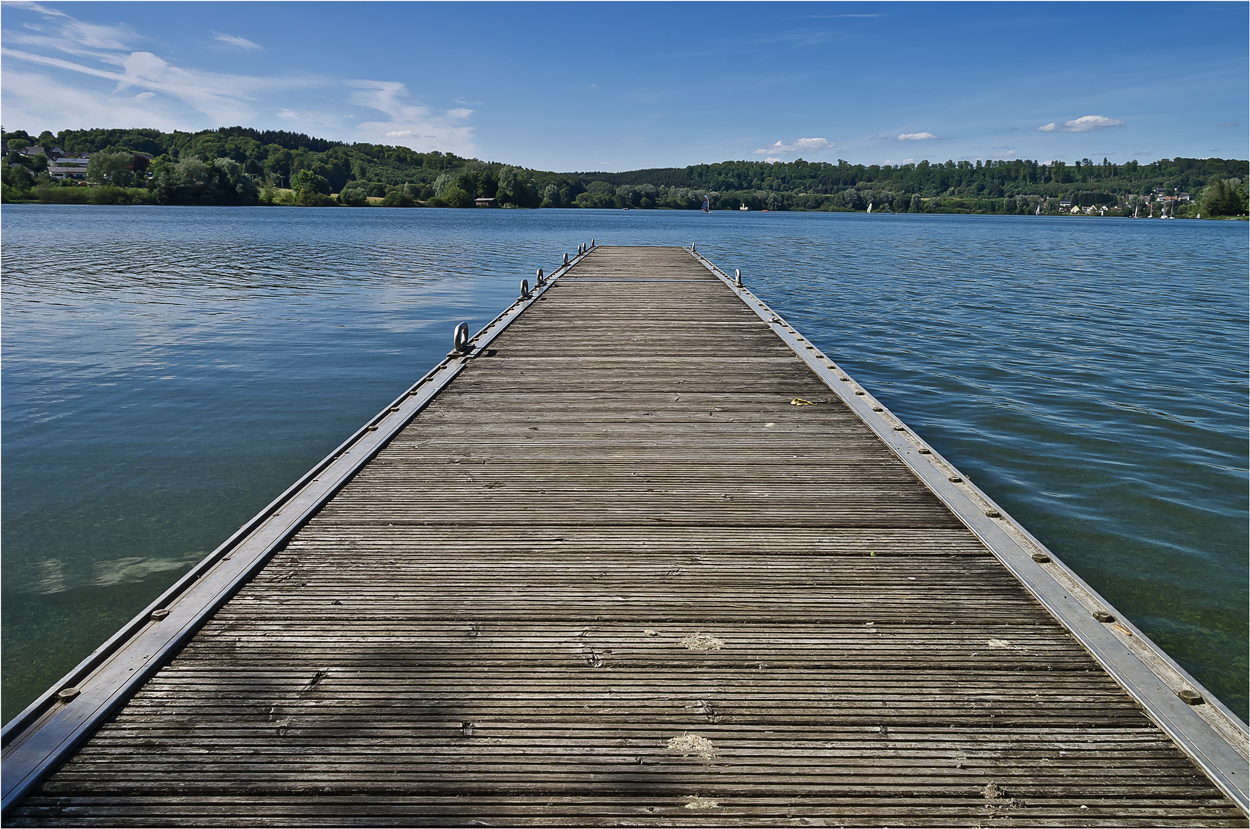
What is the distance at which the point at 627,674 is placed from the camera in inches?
107

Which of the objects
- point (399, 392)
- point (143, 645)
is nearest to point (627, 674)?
point (143, 645)

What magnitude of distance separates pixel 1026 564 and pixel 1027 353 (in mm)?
10229

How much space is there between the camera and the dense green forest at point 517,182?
92.8 m

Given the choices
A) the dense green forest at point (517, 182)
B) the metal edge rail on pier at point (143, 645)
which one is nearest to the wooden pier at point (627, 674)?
the metal edge rail on pier at point (143, 645)

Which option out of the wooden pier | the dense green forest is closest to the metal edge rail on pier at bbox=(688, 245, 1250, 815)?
the wooden pier

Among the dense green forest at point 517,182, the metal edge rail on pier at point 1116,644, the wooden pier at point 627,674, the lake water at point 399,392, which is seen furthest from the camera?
the dense green forest at point 517,182

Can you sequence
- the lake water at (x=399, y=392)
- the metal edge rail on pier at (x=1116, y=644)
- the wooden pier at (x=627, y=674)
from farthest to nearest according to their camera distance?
the lake water at (x=399, y=392)
the metal edge rail on pier at (x=1116, y=644)
the wooden pier at (x=627, y=674)

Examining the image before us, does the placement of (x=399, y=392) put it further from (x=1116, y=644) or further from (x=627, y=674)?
(x=1116, y=644)

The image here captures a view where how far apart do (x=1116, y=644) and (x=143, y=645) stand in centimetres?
383

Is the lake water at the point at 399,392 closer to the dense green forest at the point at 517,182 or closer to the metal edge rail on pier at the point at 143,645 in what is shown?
the metal edge rail on pier at the point at 143,645

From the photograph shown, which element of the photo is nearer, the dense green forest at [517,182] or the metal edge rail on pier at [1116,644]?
the metal edge rail on pier at [1116,644]

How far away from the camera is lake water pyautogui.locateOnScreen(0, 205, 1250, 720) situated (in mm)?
5027

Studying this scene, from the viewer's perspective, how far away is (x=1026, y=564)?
3.54 metres

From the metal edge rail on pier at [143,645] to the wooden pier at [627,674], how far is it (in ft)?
0.04
